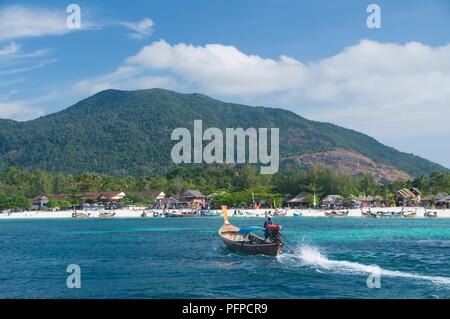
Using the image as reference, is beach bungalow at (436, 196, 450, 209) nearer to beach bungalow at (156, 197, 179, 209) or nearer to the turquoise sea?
beach bungalow at (156, 197, 179, 209)

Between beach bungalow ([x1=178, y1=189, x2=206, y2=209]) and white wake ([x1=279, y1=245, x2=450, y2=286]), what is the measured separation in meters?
92.3

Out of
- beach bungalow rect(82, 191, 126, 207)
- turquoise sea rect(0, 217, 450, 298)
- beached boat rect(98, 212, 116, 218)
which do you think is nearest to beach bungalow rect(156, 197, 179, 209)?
beach bungalow rect(82, 191, 126, 207)

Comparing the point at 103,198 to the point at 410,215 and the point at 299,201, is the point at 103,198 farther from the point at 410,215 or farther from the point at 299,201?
the point at 410,215

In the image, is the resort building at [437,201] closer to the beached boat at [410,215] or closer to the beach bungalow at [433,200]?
the beach bungalow at [433,200]

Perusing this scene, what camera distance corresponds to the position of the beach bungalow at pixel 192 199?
12649 cm

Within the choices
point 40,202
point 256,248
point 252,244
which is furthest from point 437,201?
point 40,202

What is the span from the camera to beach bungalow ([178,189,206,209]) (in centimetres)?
12649

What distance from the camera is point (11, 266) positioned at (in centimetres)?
3041

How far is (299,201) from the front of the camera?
12131cm

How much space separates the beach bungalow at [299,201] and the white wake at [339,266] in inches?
3401

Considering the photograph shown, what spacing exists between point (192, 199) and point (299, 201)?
26.5 meters

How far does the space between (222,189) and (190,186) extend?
1046cm

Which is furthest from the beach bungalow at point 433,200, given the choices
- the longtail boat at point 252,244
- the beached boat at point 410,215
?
the longtail boat at point 252,244
